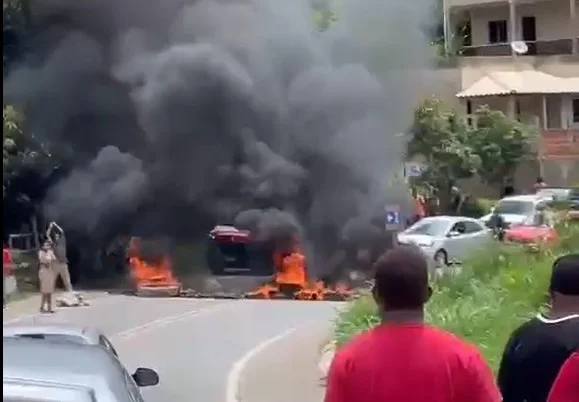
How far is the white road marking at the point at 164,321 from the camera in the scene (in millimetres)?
16500

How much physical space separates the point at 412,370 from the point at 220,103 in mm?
26232

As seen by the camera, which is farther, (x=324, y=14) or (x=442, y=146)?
(x=442, y=146)

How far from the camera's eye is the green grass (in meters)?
11.8

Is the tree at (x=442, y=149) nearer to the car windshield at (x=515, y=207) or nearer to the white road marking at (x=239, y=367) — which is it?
the car windshield at (x=515, y=207)

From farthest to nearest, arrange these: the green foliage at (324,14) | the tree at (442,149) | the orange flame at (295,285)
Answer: the tree at (442,149), the green foliage at (324,14), the orange flame at (295,285)

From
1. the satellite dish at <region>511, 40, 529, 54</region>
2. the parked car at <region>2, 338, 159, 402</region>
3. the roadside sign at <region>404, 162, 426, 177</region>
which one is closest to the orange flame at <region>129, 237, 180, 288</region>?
the roadside sign at <region>404, 162, 426, 177</region>

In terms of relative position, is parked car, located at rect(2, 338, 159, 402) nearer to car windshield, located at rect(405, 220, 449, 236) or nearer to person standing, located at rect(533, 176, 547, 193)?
car windshield, located at rect(405, 220, 449, 236)

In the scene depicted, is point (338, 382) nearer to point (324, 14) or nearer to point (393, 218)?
point (393, 218)

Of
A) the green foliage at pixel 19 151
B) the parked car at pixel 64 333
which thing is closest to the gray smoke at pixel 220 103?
the green foliage at pixel 19 151

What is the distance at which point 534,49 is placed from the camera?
43.2 m

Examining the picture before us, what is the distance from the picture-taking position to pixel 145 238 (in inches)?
1111

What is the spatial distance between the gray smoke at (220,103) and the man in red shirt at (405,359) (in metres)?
24.5

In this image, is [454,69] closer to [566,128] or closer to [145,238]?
[566,128]

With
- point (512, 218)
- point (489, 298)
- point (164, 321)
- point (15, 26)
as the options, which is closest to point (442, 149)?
point (512, 218)
